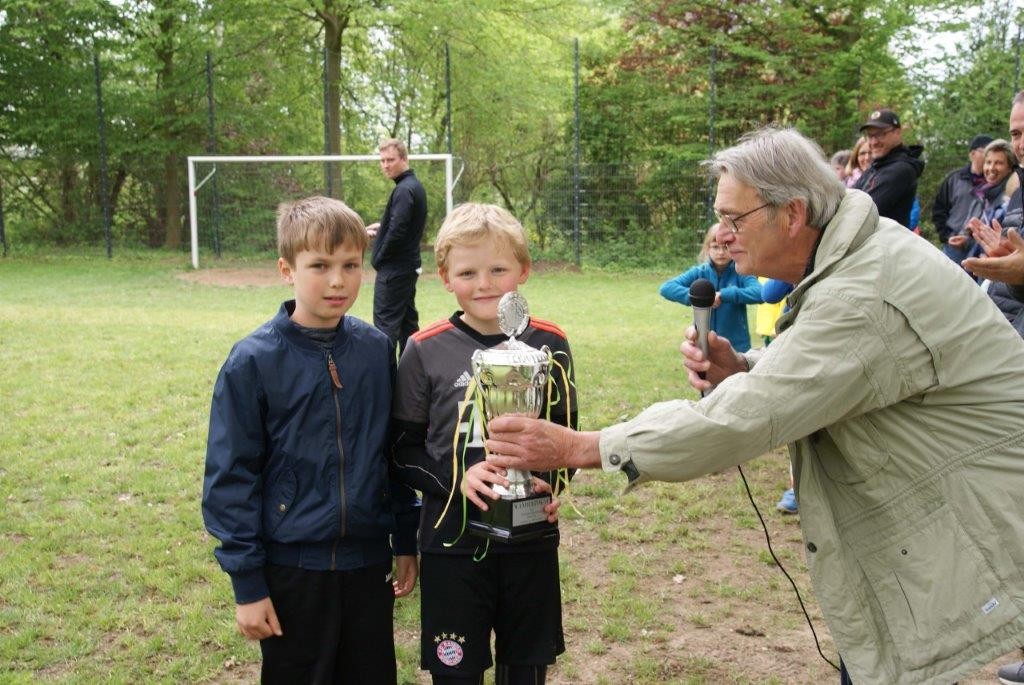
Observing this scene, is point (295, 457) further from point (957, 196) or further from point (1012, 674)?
point (957, 196)

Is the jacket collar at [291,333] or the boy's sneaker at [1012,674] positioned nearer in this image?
the jacket collar at [291,333]

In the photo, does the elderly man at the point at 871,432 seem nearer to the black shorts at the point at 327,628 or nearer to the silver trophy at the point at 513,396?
the silver trophy at the point at 513,396

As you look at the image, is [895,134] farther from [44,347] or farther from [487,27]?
[487,27]

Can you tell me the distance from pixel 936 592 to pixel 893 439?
36 centimetres

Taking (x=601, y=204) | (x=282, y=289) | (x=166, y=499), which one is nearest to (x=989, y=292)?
(x=166, y=499)

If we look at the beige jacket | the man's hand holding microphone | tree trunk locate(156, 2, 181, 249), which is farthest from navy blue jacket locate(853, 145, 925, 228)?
tree trunk locate(156, 2, 181, 249)

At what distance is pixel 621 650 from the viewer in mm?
3893

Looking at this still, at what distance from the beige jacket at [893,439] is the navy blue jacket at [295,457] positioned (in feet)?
2.68

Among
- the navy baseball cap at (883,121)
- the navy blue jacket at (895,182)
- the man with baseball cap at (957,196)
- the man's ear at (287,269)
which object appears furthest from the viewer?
the man with baseball cap at (957,196)

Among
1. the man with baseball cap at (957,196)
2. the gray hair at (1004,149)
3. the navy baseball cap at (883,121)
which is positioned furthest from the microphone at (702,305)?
the man with baseball cap at (957,196)

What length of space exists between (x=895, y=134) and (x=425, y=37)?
56.7ft

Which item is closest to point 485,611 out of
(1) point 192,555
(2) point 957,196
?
(1) point 192,555

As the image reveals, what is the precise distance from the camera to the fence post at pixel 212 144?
20.1 m

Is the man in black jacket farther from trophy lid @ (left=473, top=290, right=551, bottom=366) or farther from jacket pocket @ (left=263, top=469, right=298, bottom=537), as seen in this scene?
trophy lid @ (left=473, top=290, right=551, bottom=366)
